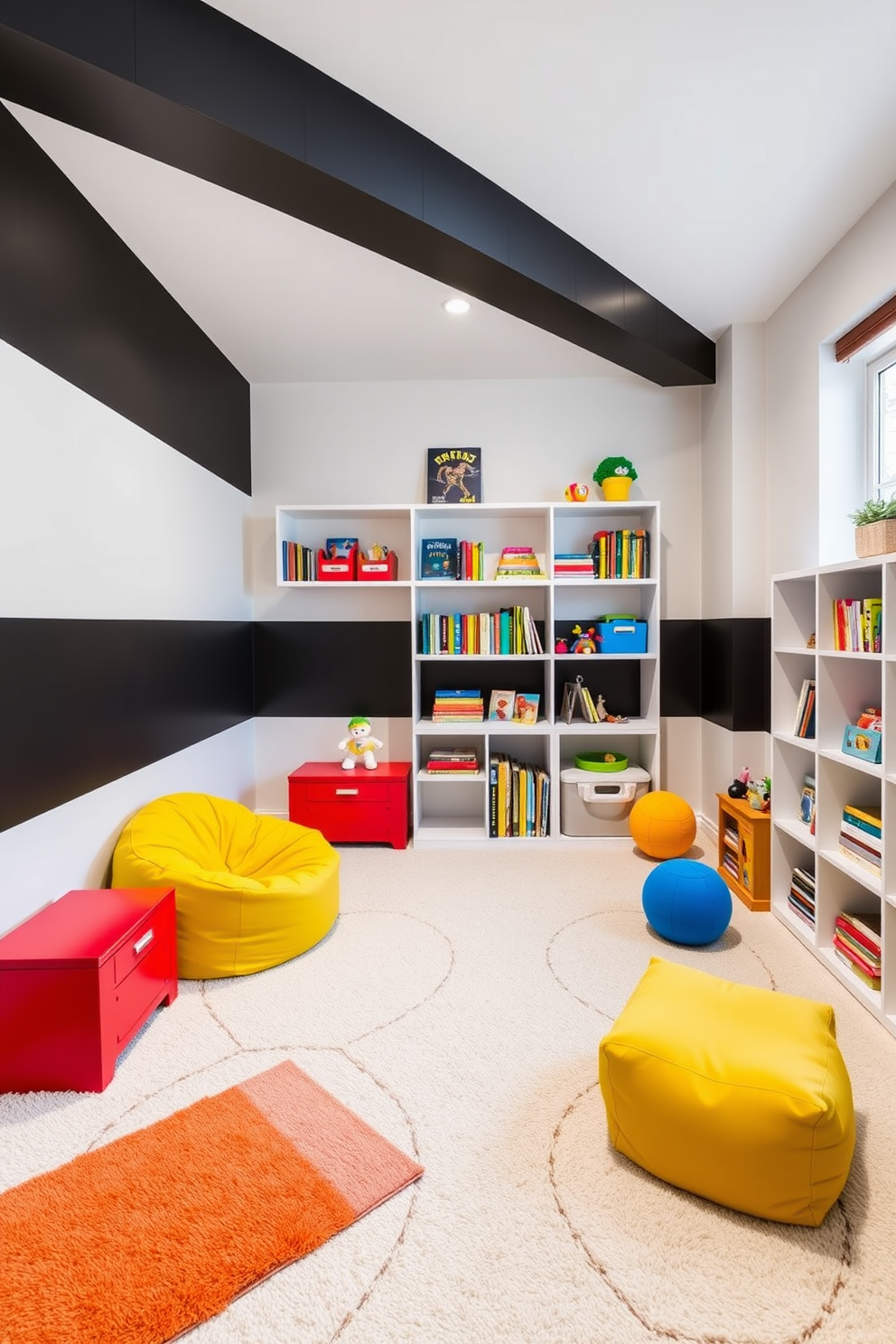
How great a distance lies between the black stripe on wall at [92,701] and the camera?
202 cm

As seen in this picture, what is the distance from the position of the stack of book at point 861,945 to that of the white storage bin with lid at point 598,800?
1.44 meters

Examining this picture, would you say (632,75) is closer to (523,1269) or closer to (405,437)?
(405,437)

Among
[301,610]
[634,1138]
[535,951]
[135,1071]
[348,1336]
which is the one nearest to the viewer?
[348,1336]

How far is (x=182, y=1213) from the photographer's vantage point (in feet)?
4.65

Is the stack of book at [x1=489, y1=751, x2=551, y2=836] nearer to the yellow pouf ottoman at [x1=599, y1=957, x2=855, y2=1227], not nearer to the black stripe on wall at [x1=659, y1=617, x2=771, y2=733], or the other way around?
the black stripe on wall at [x1=659, y1=617, x2=771, y2=733]

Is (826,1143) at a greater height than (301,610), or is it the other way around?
(301,610)

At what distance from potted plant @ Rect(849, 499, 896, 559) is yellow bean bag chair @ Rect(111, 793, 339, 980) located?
7.38ft

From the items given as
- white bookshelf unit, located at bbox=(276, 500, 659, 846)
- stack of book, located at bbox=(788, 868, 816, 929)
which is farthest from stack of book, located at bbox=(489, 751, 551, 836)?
stack of book, located at bbox=(788, 868, 816, 929)

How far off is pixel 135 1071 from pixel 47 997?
34cm

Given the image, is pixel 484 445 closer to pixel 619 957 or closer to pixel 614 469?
pixel 614 469

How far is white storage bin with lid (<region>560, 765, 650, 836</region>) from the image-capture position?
3840mm

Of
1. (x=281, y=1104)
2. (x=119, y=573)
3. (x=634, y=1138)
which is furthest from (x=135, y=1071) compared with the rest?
(x=119, y=573)

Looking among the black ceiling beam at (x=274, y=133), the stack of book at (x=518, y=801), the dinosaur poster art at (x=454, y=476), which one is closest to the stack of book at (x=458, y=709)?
the stack of book at (x=518, y=801)

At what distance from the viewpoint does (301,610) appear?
4.23 m
